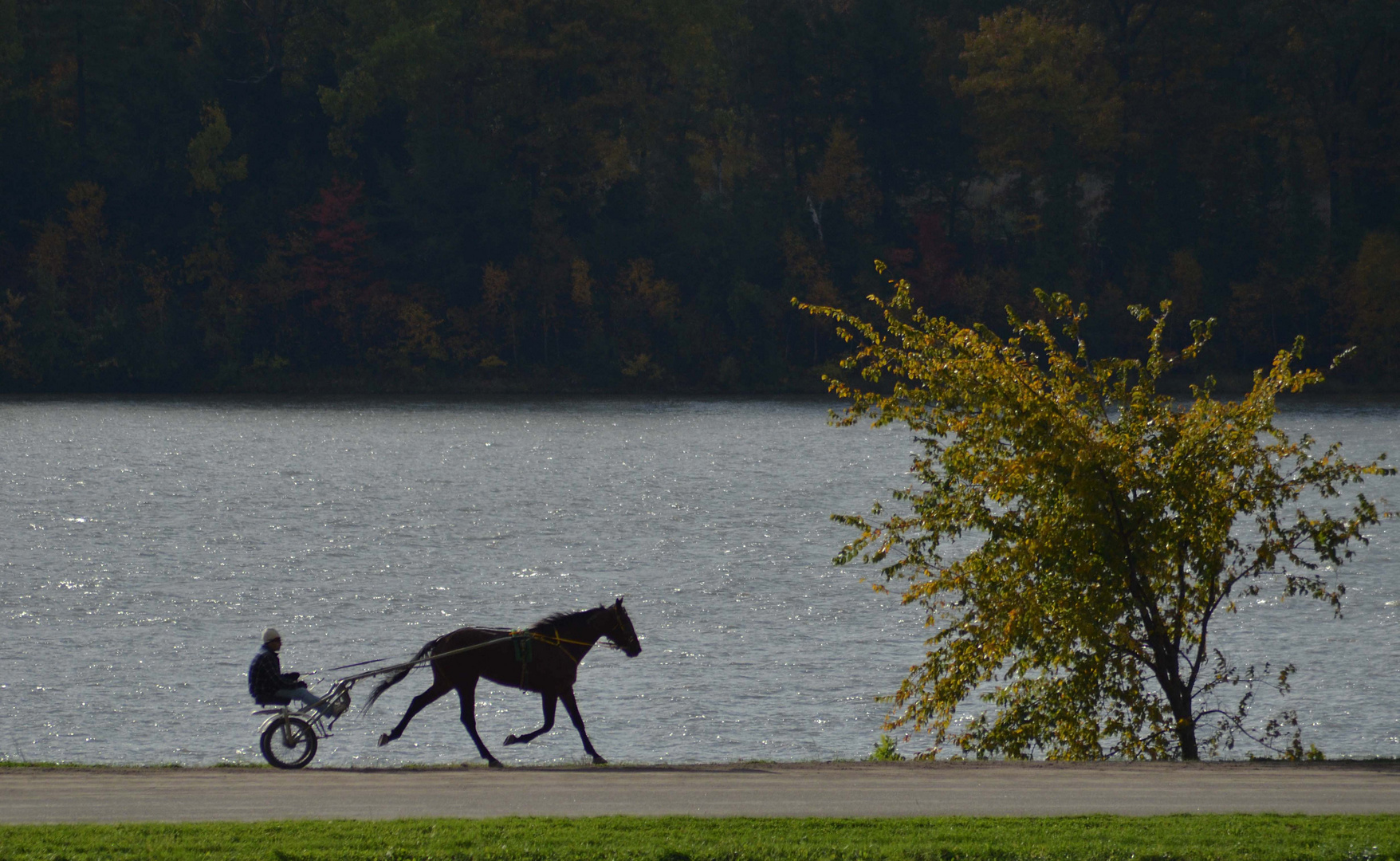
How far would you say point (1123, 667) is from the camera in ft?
59.2

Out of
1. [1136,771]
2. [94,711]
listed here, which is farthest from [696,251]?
[1136,771]

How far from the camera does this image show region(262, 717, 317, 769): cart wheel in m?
15.6

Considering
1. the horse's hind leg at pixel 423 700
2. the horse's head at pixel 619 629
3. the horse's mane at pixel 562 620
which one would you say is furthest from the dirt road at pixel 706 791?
the horse's mane at pixel 562 620

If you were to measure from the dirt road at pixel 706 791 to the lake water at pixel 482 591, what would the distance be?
516 centimetres

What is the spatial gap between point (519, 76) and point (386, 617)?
260 ft

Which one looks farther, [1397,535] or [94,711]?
[1397,535]

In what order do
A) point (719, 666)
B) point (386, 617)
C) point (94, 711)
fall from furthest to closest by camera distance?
point (386, 617) < point (719, 666) < point (94, 711)

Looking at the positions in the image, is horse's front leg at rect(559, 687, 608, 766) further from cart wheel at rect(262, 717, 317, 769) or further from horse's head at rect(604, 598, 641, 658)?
cart wheel at rect(262, 717, 317, 769)

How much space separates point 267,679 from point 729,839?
576 cm

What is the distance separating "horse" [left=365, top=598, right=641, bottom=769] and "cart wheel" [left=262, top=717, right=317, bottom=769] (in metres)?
0.64

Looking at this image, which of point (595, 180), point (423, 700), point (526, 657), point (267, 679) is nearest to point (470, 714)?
point (423, 700)

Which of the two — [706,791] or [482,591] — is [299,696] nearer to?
[706,791]

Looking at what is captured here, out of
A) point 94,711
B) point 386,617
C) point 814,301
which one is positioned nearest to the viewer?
point 94,711

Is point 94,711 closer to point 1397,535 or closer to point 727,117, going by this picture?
point 1397,535
